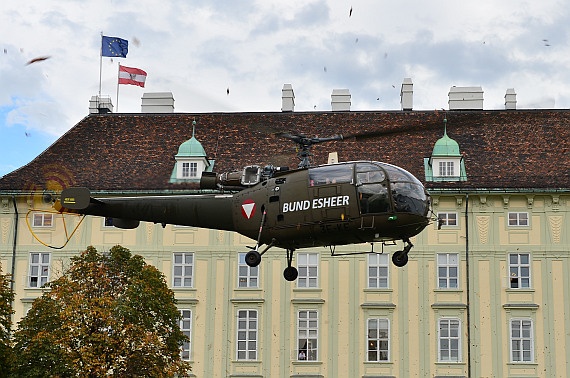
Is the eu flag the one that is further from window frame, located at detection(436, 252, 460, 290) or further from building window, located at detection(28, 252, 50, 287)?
window frame, located at detection(436, 252, 460, 290)

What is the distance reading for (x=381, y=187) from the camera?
30156mm

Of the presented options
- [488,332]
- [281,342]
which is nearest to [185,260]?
[281,342]

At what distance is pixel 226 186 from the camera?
32.8 m

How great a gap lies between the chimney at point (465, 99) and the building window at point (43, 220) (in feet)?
72.1

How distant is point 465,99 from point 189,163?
617 inches

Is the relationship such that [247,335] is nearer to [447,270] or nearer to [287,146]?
[447,270]

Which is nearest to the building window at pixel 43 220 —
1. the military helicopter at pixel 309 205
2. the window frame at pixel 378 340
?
the window frame at pixel 378 340

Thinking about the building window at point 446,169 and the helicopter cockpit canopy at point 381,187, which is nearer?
the helicopter cockpit canopy at point 381,187

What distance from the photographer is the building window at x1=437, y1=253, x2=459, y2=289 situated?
172ft

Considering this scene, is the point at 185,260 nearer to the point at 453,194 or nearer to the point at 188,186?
the point at 188,186

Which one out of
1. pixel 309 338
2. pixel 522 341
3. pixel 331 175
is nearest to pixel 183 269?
pixel 309 338

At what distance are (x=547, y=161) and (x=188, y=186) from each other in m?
17.7

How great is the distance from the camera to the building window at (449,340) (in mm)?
51469

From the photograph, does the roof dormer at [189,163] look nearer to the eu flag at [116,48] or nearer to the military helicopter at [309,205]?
the eu flag at [116,48]
